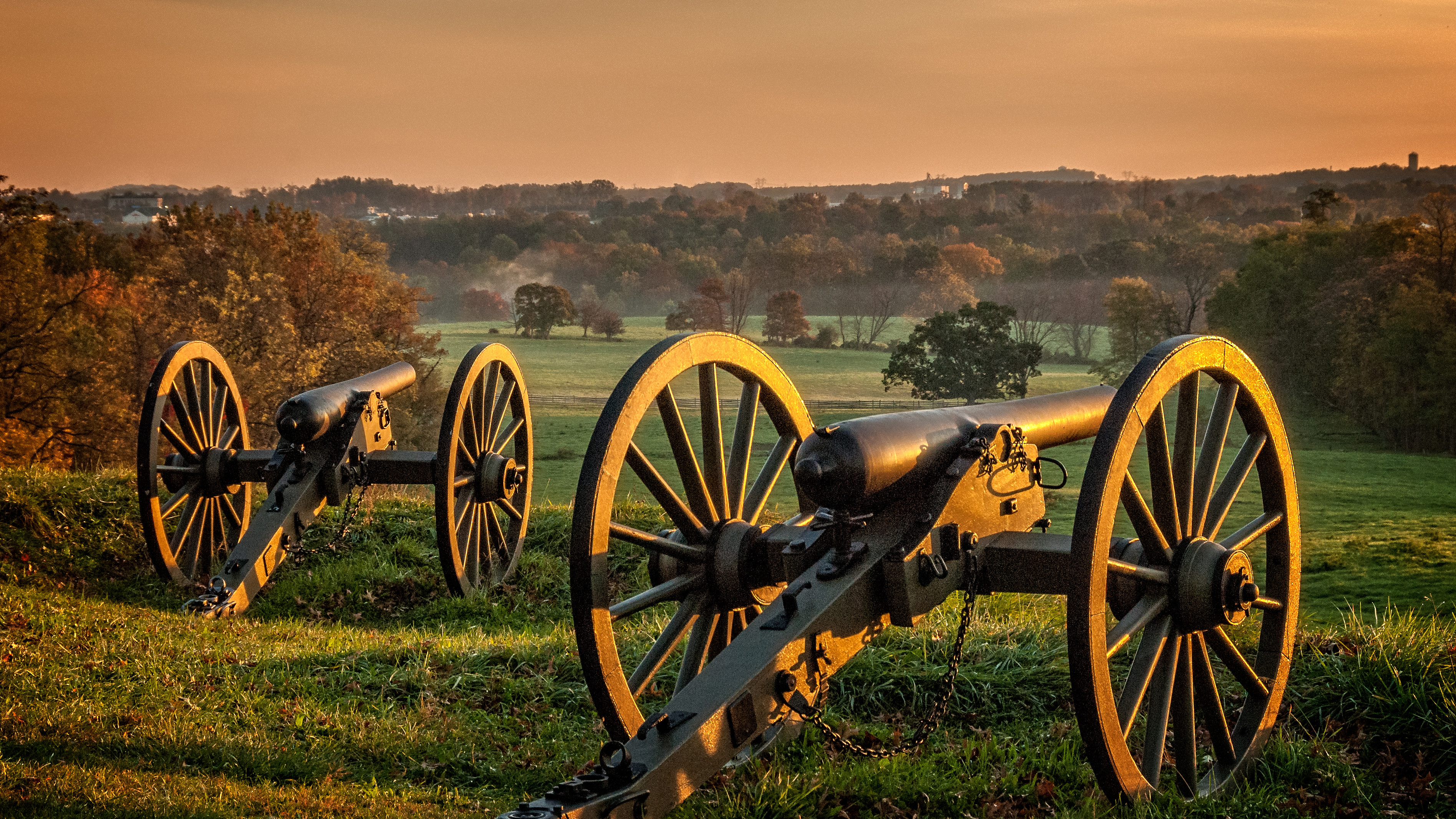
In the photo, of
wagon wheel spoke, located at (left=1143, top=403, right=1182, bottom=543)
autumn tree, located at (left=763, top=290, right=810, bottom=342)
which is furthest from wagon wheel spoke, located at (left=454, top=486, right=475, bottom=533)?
autumn tree, located at (left=763, top=290, right=810, bottom=342)

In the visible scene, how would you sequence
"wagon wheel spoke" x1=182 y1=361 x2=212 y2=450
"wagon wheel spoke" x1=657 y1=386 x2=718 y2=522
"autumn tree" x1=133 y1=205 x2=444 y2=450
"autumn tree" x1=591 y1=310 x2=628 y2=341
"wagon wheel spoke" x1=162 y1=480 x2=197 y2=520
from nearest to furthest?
"wagon wheel spoke" x1=657 y1=386 x2=718 y2=522, "wagon wheel spoke" x1=162 y1=480 x2=197 y2=520, "wagon wheel spoke" x1=182 y1=361 x2=212 y2=450, "autumn tree" x1=133 y1=205 x2=444 y2=450, "autumn tree" x1=591 y1=310 x2=628 y2=341

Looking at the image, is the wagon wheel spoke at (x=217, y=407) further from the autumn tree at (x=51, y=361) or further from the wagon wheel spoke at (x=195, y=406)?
Answer: the autumn tree at (x=51, y=361)

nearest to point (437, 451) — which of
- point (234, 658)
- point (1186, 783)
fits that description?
point (234, 658)

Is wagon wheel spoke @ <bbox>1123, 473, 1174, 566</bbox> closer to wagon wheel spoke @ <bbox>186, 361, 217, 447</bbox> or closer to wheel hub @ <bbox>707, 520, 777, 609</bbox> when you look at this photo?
wheel hub @ <bbox>707, 520, 777, 609</bbox>

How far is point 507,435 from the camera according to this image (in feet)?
32.4

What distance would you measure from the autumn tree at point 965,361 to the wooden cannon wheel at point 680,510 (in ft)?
80.6

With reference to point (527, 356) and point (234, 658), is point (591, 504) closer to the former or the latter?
point (234, 658)

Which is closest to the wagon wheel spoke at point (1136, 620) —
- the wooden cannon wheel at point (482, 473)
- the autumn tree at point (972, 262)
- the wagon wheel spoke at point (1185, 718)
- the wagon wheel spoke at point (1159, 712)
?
the wagon wheel spoke at point (1159, 712)

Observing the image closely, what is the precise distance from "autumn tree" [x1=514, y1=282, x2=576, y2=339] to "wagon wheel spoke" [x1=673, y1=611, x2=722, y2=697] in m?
39.8

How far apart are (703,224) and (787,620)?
44751 mm

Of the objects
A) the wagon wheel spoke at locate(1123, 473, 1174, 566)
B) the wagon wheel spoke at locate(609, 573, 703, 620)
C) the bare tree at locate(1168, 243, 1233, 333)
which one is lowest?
the wagon wheel spoke at locate(609, 573, 703, 620)

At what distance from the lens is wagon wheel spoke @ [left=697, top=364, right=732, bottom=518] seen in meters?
5.45

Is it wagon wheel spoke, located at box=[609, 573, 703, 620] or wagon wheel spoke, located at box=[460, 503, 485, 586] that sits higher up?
wagon wheel spoke, located at box=[609, 573, 703, 620]

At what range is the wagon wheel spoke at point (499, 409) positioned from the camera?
962cm
